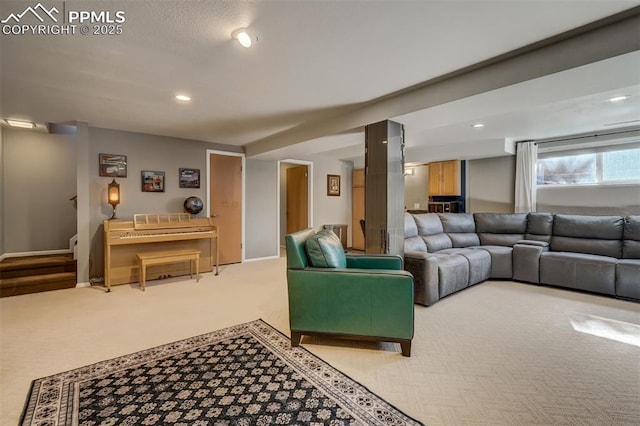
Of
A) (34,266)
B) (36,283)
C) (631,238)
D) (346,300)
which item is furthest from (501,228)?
(34,266)

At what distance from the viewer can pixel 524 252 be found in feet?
13.8

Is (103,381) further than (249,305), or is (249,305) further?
(249,305)

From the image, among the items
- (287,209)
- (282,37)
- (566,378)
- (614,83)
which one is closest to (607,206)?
(614,83)

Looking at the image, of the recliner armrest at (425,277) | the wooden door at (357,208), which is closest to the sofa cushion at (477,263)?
the recliner armrest at (425,277)

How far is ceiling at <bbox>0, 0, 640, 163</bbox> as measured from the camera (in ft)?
5.62

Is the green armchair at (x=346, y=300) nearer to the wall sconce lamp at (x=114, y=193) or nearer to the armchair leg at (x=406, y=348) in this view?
the armchair leg at (x=406, y=348)

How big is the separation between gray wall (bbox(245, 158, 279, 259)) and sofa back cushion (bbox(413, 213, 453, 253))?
3.05 meters

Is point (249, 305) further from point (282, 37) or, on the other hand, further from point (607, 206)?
point (607, 206)

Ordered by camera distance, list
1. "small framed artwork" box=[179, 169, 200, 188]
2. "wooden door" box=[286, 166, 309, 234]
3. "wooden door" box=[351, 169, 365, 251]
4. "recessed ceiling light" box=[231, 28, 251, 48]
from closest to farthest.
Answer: "recessed ceiling light" box=[231, 28, 251, 48] < "small framed artwork" box=[179, 169, 200, 188] < "wooden door" box=[286, 166, 309, 234] < "wooden door" box=[351, 169, 365, 251]

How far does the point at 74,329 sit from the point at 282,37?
3.17 metres

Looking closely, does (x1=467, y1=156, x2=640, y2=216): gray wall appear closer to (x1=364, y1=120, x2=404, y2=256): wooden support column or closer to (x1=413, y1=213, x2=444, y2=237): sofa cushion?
(x1=413, y1=213, x2=444, y2=237): sofa cushion

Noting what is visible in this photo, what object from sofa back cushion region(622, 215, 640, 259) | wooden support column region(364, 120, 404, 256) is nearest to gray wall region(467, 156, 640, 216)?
sofa back cushion region(622, 215, 640, 259)

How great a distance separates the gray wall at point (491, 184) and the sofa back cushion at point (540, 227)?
75cm

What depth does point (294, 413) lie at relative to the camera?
1.56 m
